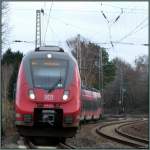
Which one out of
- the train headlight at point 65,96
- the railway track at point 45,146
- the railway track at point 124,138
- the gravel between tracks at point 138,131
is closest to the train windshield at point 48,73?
the train headlight at point 65,96

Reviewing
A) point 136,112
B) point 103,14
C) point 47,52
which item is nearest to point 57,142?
point 47,52

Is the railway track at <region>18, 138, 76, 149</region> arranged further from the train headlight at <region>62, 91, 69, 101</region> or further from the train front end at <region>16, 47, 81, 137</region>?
the train headlight at <region>62, 91, 69, 101</region>

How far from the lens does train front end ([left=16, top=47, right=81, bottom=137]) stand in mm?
18406

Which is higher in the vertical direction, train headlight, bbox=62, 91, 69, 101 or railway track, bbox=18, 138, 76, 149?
train headlight, bbox=62, 91, 69, 101

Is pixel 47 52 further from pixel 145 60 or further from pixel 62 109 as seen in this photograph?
pixel 145 60

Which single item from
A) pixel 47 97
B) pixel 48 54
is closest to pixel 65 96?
pixel 47 97

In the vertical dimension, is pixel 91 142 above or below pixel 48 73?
below

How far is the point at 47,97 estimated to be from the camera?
18.5m

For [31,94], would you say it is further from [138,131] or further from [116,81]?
[116,81]

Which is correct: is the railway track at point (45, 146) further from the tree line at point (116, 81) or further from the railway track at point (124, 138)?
the tree line at point (116, 81)

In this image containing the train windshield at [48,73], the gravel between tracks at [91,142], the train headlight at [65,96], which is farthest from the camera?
the gravel between tracks at [91,142]

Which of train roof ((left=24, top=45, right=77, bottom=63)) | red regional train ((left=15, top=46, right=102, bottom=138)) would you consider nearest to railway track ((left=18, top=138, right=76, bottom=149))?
red regional train ((left=15, top=46, right=102, bottom=138))

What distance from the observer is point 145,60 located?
412ft

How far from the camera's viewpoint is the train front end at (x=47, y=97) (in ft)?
60.4
